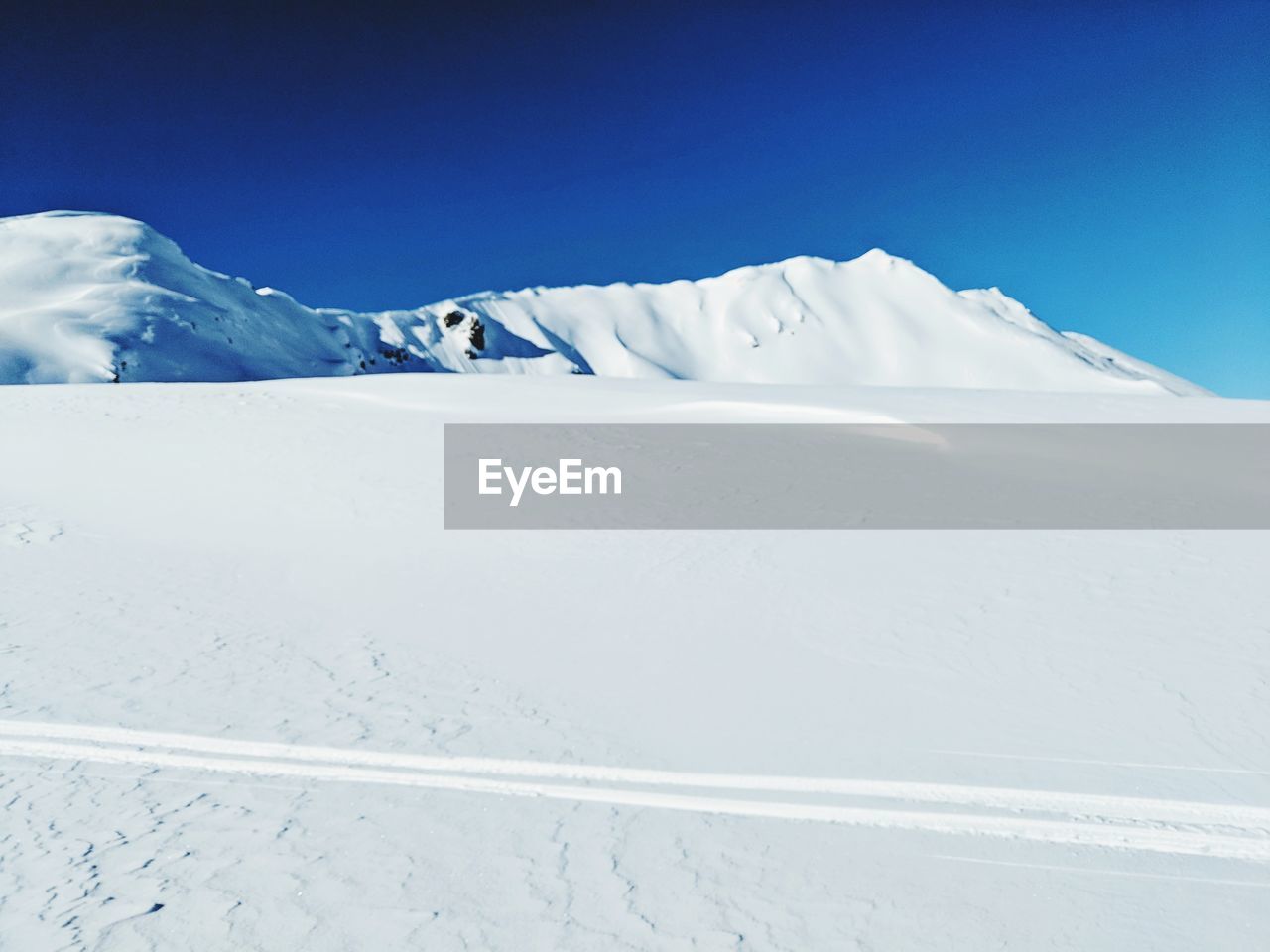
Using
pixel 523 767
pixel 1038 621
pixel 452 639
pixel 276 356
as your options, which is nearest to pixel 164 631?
pixel 452 639

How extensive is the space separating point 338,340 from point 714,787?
149720 mm

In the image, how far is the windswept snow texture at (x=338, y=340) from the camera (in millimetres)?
91000

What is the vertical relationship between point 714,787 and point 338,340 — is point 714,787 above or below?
below

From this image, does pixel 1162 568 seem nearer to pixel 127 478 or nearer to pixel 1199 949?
pixel 1199 949

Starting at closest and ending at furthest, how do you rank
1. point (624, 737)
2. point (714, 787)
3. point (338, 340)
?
point (714, 787) → point (624, 737) → point (338, 340)

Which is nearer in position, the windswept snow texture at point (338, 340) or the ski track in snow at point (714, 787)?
the ski track in snow at point (714, 787)

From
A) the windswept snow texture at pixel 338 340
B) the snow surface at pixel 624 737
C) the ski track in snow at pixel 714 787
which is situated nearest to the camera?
the snow surface at pixel 624 737

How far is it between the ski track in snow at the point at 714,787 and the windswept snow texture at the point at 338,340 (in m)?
86.3

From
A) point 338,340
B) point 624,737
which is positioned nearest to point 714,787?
point 624,737

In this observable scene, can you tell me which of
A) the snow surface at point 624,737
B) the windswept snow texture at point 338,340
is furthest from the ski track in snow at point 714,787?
the windswept snow texture at point 338,340

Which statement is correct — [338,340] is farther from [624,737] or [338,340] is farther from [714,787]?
[714,787]

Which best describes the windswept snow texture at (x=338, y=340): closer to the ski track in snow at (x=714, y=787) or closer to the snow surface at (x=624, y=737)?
the snow surface at (x=624, y=737)

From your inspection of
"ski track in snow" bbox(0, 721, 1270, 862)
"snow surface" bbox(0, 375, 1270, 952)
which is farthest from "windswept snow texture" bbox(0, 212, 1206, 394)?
"ski track in snow" bbox(0, 721, 1270, 862)

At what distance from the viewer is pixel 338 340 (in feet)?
466
